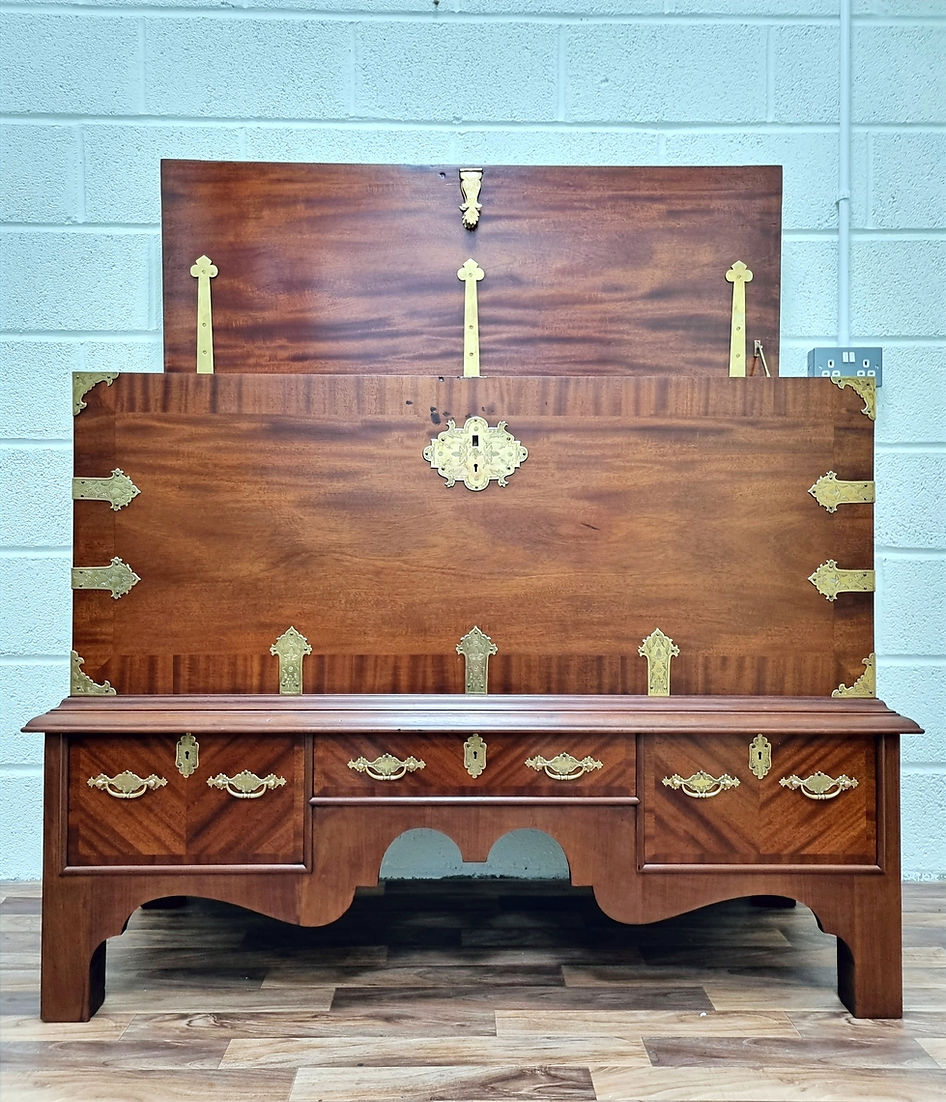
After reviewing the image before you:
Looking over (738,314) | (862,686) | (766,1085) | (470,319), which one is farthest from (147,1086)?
(738,314)

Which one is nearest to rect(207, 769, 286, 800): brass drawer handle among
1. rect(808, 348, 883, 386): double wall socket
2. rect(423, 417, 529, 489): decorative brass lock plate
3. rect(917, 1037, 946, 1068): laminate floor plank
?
rect(423, 417, 529, 489): decorative brass lock plate

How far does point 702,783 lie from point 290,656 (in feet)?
2.70

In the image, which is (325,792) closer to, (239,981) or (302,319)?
(239,981)

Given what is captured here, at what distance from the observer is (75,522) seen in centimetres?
168

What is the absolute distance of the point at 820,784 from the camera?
5.50 feet

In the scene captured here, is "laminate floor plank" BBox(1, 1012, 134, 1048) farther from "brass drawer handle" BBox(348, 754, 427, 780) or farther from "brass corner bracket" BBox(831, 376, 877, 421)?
"brass corner bracket" BBox(831, 376, 877, 421)

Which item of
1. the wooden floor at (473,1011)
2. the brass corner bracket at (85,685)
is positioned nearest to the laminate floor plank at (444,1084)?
the wooden floor at (473,1011)

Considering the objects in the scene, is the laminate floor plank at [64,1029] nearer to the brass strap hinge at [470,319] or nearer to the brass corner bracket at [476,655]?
the brass corner bracket at [476,655]

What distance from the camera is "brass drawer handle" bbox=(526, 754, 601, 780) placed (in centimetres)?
167

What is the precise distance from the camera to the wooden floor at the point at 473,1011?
4.68 ft

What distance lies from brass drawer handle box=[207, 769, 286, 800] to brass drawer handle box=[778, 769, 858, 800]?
964mm

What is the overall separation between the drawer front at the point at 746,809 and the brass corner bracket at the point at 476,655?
0.34 m

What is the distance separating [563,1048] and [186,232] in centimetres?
181

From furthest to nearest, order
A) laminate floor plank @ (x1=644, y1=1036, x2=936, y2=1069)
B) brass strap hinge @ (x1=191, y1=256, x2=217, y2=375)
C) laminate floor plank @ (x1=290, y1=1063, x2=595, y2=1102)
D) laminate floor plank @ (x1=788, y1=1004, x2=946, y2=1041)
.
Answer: brass strap hinge @ (x1=191, y1=256, x2=217, y2=375)
laminate floor plank @ (x1=788, y1=1004, x2=946, y2=1041)
laminate floor plank @ (x1=644, y1=1036, x2=936, y2=1069)
laminate floor plank @ (x1=290, y1=1063, x2=595, y2=1102)
